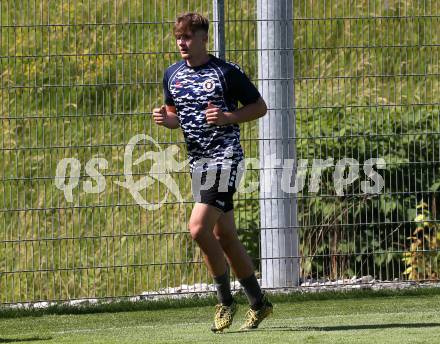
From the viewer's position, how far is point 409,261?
9.66 metres

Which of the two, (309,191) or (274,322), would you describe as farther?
(309,191)

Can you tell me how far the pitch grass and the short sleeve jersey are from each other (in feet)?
3.48

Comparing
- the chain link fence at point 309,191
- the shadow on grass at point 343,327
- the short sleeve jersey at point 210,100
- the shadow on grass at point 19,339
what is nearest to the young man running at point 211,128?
the short sleeve jersey at point 210,100

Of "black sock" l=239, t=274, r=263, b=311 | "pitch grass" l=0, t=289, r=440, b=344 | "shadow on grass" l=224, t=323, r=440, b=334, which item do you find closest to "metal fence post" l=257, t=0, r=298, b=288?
"pitch grass" l=0, t=289, r=440, b=344

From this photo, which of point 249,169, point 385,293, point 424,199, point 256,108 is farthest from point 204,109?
point 424,199

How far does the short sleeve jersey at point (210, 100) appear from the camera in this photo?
6652 mm

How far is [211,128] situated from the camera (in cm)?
664

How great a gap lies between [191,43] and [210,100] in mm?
344

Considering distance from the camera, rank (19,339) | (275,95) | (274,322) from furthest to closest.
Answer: (275,95) → (274,322) → (19,339)

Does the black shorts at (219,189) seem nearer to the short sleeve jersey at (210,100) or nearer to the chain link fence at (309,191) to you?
the short sleeve jersey at (210,100)

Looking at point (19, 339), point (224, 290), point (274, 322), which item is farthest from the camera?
point (274, 322)

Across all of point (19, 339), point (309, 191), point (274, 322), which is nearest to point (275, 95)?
point (309, 191)

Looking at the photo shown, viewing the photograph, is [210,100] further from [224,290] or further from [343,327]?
[343,327]

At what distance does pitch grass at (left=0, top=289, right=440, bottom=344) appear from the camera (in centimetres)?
657
